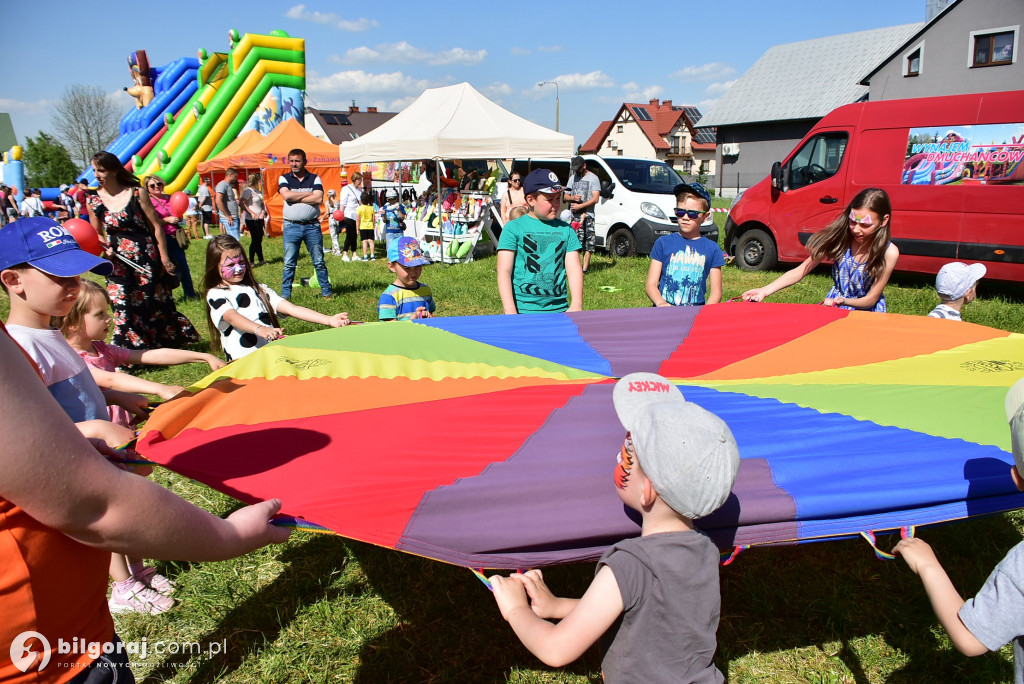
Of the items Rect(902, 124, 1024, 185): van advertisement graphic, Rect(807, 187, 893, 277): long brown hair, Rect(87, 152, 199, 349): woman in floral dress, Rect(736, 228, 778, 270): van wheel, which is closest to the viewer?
Rect(807, 187, 893, 277): long brown hair

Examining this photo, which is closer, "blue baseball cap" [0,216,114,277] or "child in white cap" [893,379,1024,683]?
"child in white cap" [893,379,1024,683]

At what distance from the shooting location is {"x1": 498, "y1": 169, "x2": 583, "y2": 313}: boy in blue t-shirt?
4.26 m

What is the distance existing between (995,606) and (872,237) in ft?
10.8

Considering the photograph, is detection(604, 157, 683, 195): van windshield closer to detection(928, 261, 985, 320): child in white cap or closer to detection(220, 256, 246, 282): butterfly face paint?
detection(928, 261, 985, 320): child in white cap

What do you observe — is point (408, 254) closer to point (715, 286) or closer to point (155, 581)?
point (715, 286)

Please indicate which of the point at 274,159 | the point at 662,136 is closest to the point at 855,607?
the point at 274,159

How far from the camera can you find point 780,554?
345cm

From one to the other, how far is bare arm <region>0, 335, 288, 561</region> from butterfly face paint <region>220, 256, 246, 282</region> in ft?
10.4

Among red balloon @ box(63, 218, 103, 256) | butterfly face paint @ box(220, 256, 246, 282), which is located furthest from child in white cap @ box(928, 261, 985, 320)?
red balloon @ box(63, 218, 103, 256)

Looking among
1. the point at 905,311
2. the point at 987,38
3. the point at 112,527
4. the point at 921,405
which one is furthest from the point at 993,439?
the point at 987,38

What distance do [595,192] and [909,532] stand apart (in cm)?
912

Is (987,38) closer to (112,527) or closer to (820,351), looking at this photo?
(820,351)

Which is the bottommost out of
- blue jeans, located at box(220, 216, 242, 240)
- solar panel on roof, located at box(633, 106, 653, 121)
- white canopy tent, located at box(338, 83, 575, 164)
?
blue jeans, located at box(220, 216, 242, 240)

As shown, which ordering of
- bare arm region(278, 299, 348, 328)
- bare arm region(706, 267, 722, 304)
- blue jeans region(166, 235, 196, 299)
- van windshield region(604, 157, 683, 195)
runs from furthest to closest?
van windshield region(604, 157, 683, 195)
blue jeans region(166, 235, 196, 299)
bare arm region(706, 267, 722, 304)
bare arm region(278, 299, 348, 328)
